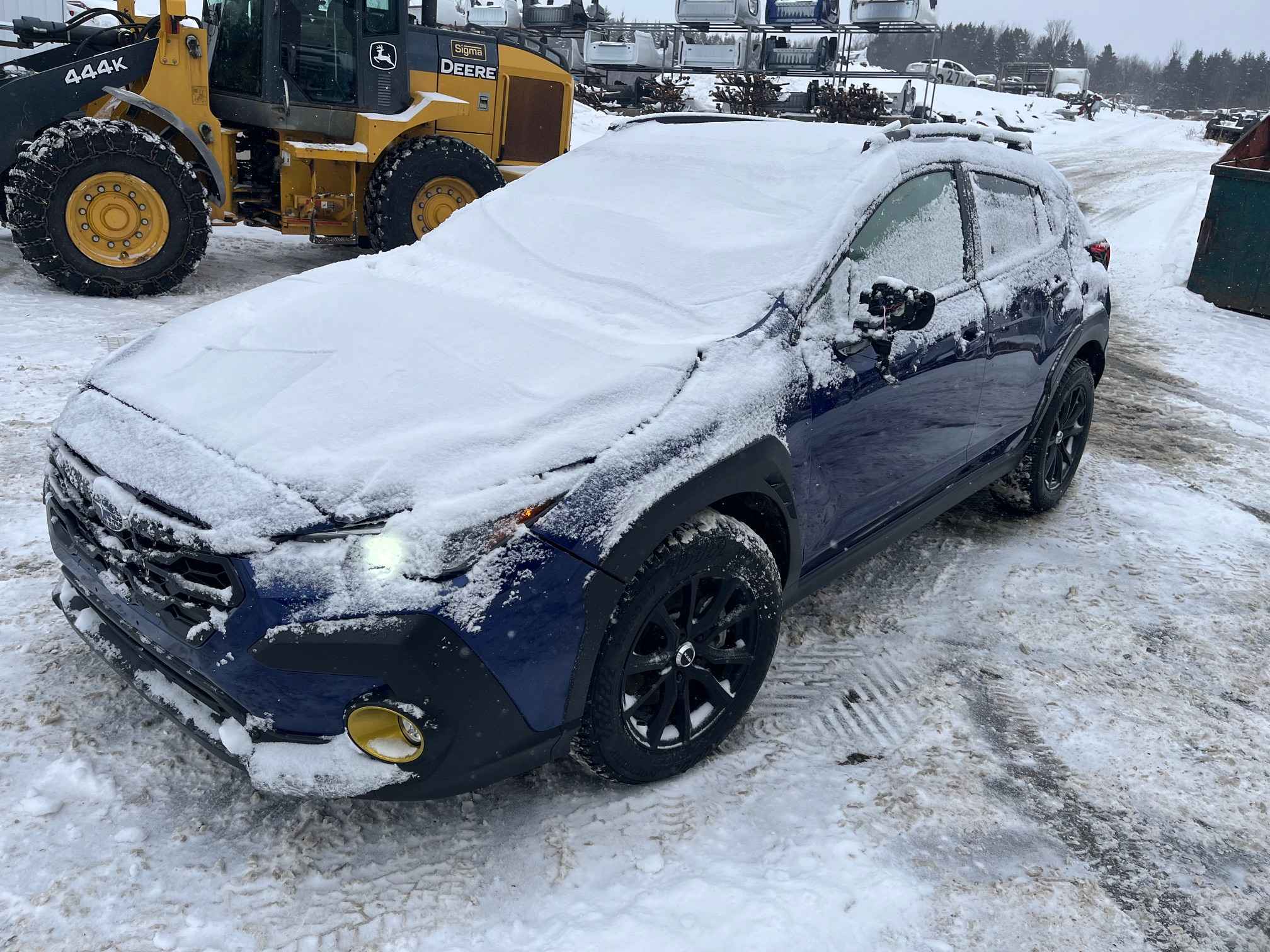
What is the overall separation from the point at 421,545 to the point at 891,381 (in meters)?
1.69

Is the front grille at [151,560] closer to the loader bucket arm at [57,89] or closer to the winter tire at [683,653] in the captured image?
the winter tire at [683,653]

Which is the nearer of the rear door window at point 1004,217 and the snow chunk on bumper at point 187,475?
the snow chunk on bumper at point 187,475

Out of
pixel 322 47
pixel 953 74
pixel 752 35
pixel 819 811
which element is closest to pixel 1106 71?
pixel 953 74

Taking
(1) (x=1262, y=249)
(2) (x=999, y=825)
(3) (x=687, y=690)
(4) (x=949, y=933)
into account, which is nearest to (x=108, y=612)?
(3) (x=687, y=690)

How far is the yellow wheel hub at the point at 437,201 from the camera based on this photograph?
805cm

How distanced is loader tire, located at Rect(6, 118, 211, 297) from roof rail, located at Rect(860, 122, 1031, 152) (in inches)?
212

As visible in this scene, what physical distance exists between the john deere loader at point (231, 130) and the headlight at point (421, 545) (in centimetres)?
584

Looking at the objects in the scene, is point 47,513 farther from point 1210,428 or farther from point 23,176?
point 1210,428

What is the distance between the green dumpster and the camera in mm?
8898

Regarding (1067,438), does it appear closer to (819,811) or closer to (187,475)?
(819,811)

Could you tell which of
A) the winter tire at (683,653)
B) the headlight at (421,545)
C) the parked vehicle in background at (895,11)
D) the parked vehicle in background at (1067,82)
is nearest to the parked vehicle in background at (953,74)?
the parked vehicle in background at (1067,82)

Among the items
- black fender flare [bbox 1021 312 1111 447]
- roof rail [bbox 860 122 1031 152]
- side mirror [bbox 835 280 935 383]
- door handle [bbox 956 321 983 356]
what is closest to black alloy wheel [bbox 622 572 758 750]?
side mirror [bbox 835 280 935 383]

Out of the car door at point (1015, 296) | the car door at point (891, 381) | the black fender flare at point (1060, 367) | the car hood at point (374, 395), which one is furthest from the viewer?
the black fender flare at point (1060, 367)

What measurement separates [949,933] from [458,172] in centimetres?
732
